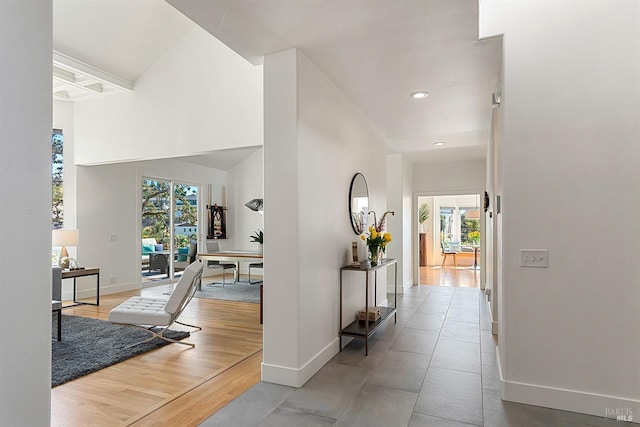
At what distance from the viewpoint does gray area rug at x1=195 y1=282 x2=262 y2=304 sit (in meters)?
6.53

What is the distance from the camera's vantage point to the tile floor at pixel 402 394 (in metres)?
2.40

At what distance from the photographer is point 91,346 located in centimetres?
386

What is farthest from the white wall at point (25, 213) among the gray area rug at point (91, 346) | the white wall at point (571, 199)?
the white wall at point (571, 199)

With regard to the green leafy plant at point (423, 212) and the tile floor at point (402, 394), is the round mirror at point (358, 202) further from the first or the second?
the green leafy plant at point (423, 212)

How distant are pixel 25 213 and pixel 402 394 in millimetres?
2584

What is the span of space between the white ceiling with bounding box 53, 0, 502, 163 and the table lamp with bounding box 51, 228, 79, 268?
8.20ft

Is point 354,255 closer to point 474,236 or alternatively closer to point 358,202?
point 358,202

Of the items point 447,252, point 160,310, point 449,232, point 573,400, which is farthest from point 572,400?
point 449,232

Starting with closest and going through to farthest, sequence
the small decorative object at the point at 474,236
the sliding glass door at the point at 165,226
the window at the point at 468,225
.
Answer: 1. the sliding glass door at the point at 165,226
2. the small decorative object at the point at 474,236
3. the window at the point at 468,225

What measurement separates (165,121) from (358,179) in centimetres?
324

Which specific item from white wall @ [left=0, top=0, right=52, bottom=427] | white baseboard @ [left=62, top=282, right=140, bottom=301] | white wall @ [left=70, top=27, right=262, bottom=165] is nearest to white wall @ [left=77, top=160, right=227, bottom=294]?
white baseboard @ [left=62, top=282, right=140, bottom=301]

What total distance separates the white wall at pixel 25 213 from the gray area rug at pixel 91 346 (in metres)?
2.39

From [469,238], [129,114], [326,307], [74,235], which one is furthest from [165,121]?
[469,238]

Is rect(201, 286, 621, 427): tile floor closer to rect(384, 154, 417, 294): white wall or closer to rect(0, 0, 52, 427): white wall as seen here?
rect(0, 0, 52, 427): white wall
